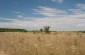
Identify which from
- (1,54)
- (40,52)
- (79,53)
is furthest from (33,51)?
(79,53)

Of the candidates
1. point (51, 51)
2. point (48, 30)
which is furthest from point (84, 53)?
point (48, 30)

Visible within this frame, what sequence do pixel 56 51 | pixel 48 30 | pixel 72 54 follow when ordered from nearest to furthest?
pixel 72 54 → pixel 56 51 → pixel 48 30

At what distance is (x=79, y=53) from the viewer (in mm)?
5945

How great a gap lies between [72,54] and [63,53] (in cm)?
31

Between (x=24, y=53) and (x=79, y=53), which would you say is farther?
(x=24, y=53)

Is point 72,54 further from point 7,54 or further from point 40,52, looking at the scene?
point 7,54

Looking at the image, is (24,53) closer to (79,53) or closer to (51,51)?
(51,51)

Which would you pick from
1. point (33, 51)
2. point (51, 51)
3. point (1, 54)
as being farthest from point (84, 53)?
point (1, 54)

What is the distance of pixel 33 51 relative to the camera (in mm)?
6527

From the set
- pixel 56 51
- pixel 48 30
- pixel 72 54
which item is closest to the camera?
pixel 72 54

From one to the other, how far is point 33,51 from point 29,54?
0.31m

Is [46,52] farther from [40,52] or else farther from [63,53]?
[63,53]

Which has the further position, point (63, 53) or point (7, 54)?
point (7, 54)

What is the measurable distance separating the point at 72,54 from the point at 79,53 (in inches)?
9.9
